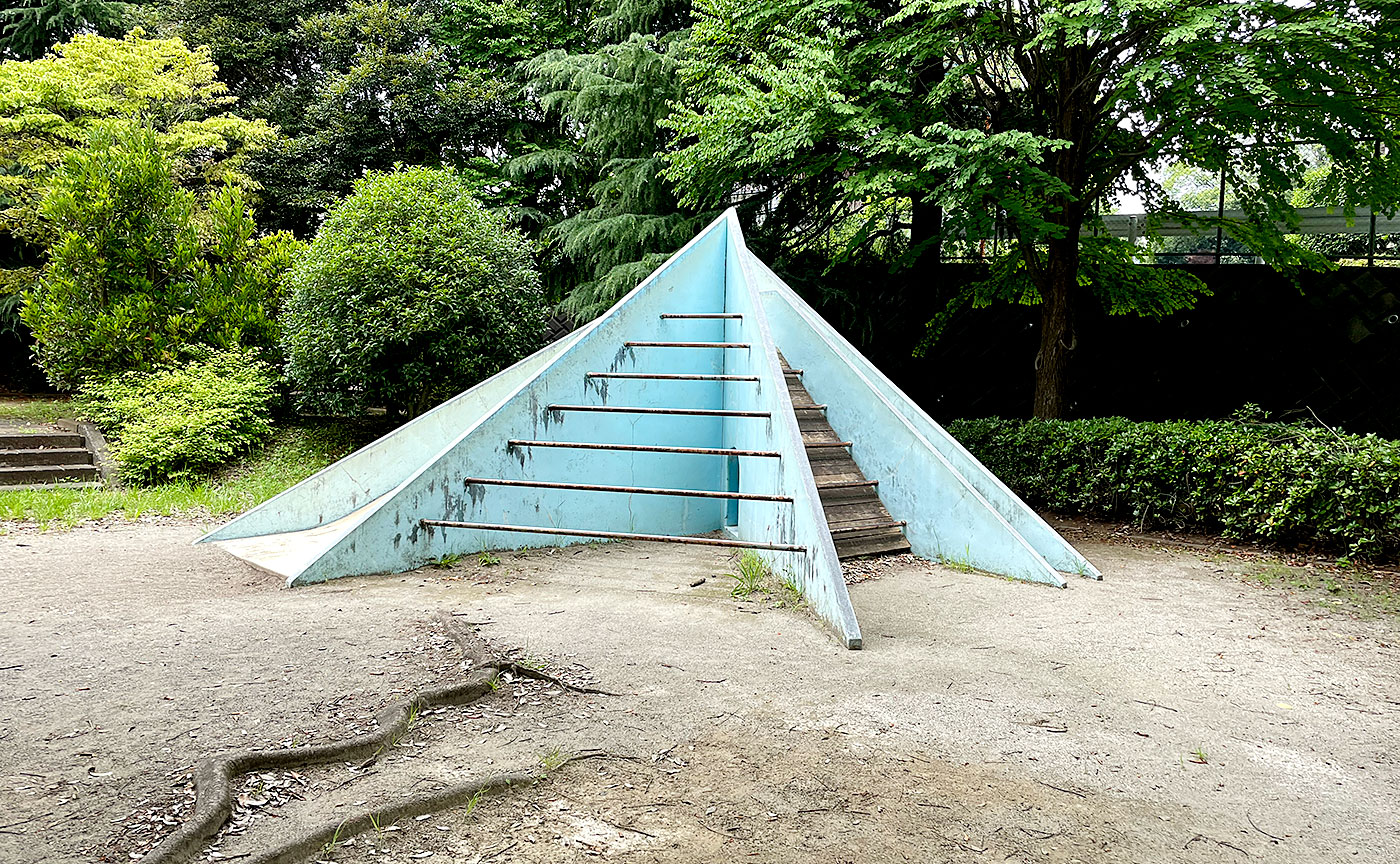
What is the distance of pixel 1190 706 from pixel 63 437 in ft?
35.8

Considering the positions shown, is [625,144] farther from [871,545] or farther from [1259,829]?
[1259,829]

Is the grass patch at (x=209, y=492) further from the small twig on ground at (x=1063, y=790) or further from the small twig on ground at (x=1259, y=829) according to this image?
the small twig on ground at (x=1259, y=829)

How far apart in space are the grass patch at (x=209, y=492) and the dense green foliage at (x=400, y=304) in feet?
1.83

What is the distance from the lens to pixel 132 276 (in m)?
10.2

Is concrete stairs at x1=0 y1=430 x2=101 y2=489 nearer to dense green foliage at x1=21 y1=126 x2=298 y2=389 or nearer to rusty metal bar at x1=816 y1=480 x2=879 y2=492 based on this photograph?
dense green foliage at x1=21 y1=126 x2=298 y2=389

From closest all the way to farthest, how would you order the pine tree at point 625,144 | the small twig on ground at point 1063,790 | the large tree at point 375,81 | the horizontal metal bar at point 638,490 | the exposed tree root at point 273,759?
1. the exposed tree root at point 273,759
2. the small twig on ground at point 1063,790
3. the horizontal metal bar at point 638,490
4. the pine tree at point 625,144
5. the large tree at point 375,81

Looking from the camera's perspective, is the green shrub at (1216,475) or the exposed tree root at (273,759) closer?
the exposed tree root at (273,759)

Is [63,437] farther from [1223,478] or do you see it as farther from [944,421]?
[1223,478]

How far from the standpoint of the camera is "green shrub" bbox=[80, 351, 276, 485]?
29.0 ft

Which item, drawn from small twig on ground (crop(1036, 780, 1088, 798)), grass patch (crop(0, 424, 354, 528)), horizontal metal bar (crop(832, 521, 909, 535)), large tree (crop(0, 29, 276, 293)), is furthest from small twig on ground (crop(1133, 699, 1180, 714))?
large tree (crop(0, 29, 276, 293))

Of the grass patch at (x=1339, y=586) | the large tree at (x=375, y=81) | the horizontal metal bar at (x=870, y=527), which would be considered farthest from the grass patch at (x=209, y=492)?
Answer: the grass patch at (x=1339, y=586)

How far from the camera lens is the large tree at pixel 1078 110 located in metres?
6.43

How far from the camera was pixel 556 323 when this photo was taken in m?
14.1

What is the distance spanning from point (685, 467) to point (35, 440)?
24.3 feet
